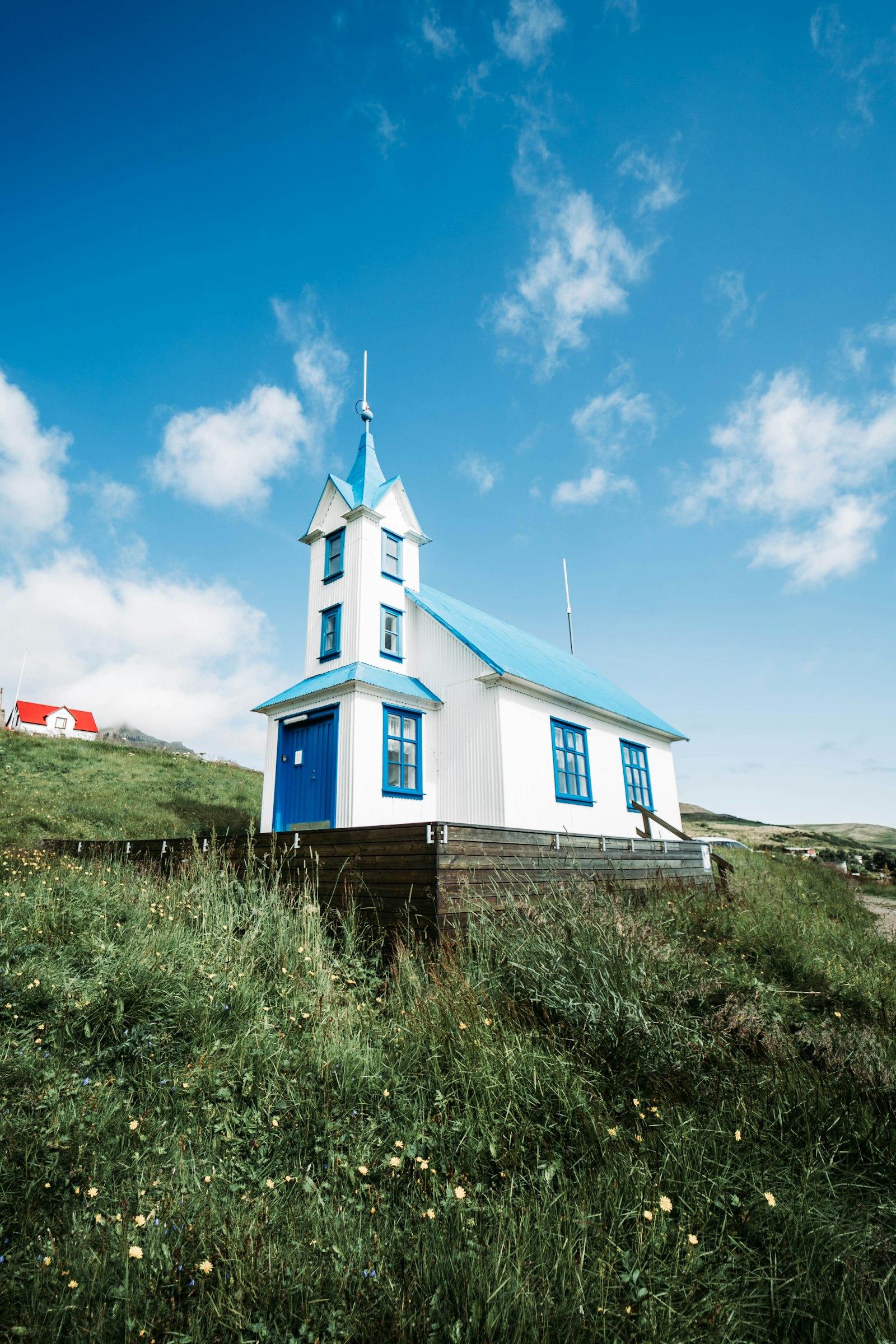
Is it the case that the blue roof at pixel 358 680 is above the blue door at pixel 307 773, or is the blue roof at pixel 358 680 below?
above

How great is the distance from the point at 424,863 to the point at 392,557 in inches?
396

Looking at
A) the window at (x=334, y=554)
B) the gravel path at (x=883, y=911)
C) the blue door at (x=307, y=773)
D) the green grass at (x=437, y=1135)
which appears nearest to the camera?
the green grass at (x=437, y=1135)

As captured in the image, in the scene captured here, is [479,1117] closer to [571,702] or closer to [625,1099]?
[625,1099]

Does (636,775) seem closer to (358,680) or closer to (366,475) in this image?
(358,680)

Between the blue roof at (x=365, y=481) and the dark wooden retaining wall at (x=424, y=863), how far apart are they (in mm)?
8672

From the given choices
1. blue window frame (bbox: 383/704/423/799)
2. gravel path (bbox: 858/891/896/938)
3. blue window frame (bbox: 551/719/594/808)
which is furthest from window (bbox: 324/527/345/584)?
gravel path (bbox: 858/891/896/938)

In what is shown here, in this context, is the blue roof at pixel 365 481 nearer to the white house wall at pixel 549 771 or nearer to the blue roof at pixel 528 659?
the blue roof at pixel 528 659

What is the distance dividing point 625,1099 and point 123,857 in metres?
8.06

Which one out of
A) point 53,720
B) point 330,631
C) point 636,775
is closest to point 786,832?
point 636,775

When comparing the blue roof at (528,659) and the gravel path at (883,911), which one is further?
the blue roof at (528,659)

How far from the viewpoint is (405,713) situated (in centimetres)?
1372

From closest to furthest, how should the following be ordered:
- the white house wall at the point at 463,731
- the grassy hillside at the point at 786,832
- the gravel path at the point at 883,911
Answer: the gravel path at the point at 883,911 < the white house wall at the point at 463,731 < the grassy hillside at the point at 786,832

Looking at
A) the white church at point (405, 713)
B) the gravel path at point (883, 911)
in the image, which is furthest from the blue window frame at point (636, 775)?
the gravel path at point (883, 911)

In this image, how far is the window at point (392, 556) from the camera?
595 inches
